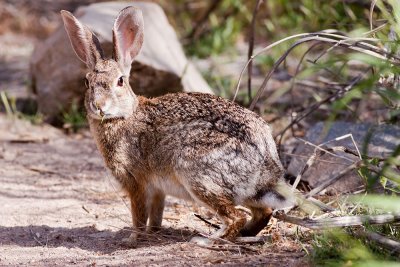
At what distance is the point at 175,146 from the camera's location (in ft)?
15.3

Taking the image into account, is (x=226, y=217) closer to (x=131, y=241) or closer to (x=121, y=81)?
(x=131, y=241)

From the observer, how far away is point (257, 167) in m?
4.45

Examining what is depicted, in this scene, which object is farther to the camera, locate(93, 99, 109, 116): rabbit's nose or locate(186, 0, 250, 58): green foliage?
locate(186, 0, 250, 58): green foliage

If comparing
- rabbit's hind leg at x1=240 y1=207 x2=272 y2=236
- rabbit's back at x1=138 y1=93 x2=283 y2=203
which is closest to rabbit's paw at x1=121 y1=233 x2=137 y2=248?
rabbit's back at x1=138 y1=93 x2=283 y2=203

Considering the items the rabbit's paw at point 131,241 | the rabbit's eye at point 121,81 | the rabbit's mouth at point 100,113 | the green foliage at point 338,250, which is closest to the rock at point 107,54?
the rabbit's eye at point 121,81

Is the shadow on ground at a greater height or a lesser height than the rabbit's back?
lesser

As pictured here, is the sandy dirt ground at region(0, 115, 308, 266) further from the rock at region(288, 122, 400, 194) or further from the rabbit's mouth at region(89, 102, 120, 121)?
the rock at region(288, 122, 400, 194)

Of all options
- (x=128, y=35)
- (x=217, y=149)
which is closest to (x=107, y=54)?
(x=128, y=35)

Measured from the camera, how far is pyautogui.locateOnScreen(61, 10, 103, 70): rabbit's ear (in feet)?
16.9

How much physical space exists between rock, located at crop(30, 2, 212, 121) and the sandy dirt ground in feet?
1.35

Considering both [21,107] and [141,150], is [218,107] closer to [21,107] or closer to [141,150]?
[141,150]

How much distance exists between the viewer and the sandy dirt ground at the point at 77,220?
4.23m

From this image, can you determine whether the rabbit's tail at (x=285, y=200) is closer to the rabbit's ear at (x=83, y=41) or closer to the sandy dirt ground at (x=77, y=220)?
the sandy dirt ground at (x=77, y=220)

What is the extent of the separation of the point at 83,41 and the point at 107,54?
2.10m
